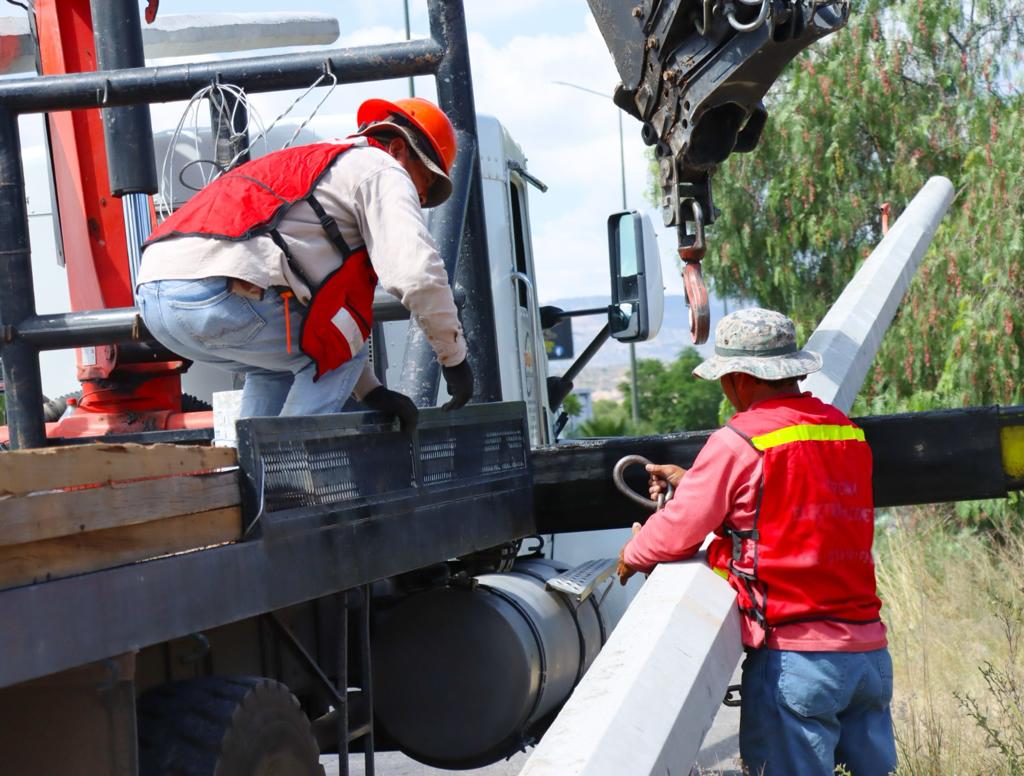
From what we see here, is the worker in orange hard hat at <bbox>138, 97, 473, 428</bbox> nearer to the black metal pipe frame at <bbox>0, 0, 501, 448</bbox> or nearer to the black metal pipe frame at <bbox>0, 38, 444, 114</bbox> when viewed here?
the black metal pipe frame at <bbox>0, 0, 501, 448</bbox>

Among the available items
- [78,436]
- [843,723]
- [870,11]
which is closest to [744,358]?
[843,723]

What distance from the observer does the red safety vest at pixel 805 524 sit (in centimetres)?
398

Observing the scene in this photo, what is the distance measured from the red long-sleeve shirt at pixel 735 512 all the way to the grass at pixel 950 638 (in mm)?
649

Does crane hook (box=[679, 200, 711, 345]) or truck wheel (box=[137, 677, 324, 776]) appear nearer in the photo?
truck wheel (box=[137, 677, 324, 776])

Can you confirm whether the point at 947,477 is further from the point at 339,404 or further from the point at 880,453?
the point at 339,404

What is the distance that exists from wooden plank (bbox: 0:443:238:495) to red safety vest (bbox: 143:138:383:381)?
3.22ft

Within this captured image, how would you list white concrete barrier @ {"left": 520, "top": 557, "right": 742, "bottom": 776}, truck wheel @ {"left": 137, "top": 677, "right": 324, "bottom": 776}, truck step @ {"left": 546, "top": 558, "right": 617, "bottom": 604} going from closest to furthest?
white concrete barrier @ {"left": 520, "top": 557, "right": 742, "bottom": 776} < truck wheel @ {"left": 137, "top": 677, "right": 324, "bottom": 776} < truck step @ {"left": 546, "top": 558, "right": 617, "bottom": 604}

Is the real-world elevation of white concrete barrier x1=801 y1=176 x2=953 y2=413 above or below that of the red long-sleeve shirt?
above

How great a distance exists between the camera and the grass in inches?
195

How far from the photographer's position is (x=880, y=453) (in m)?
5.26

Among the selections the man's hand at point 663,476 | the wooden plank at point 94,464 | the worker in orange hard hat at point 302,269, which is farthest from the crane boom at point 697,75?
the wooden plank at point 94,464

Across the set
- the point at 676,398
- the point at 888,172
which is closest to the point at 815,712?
the point at 888,172

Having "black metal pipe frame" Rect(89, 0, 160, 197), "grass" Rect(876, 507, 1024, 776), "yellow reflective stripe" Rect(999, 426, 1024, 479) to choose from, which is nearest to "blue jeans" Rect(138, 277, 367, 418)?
"black metal pipe frame" Rect(89, 0, 160, 197)

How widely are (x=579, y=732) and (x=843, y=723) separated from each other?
4.89ft
